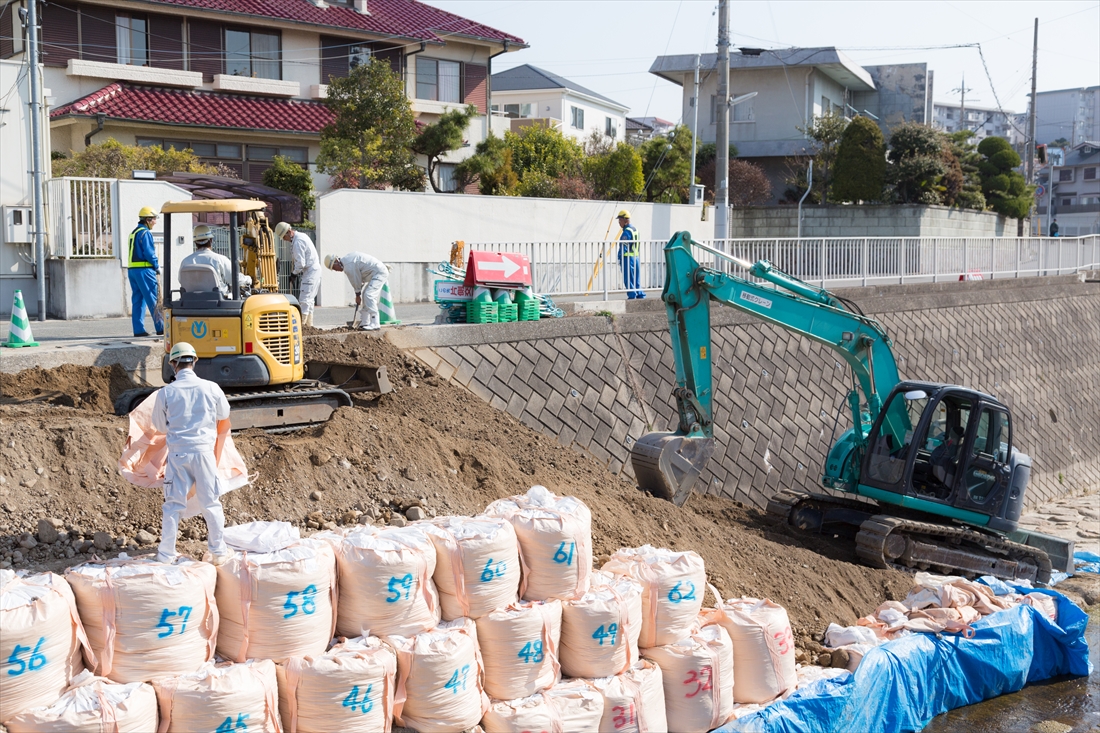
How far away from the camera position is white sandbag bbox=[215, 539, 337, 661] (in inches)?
214

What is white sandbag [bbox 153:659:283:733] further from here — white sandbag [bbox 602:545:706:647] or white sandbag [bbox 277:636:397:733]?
white sandbag [bbox 602:545:706:647]

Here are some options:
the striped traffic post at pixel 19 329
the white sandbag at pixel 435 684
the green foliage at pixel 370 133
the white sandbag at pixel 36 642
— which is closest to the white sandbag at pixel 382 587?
the white sandbag at pixel 435 684

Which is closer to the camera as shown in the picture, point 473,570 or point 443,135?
point 473,570

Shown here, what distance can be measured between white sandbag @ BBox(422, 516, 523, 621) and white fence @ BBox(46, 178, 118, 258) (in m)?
9.91

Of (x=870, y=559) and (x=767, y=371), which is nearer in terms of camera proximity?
(x=870, y=559)

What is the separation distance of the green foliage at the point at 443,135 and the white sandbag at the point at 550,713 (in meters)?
19.2

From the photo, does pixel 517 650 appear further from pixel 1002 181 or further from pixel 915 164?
pixel 1002 181

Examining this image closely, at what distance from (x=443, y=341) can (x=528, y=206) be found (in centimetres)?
890

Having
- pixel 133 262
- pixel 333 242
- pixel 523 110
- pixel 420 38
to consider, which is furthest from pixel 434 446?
pixel 523 110

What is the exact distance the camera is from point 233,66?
1009 inches

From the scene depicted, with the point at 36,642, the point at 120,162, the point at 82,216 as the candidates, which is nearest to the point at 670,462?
the point at 36,642

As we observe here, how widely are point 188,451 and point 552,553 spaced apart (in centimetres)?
230

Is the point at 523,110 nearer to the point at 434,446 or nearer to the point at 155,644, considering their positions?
the point at 434,446

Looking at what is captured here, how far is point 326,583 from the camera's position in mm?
5660
